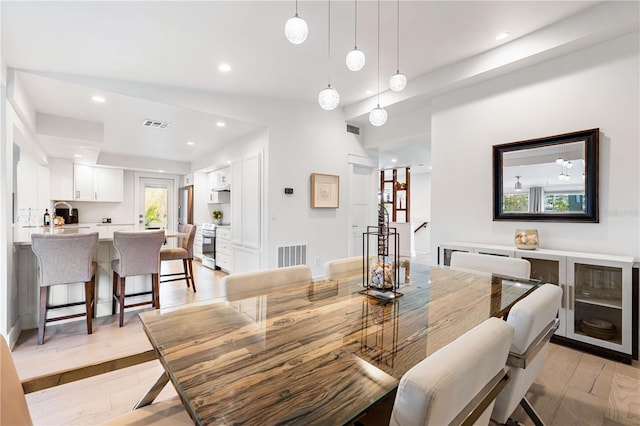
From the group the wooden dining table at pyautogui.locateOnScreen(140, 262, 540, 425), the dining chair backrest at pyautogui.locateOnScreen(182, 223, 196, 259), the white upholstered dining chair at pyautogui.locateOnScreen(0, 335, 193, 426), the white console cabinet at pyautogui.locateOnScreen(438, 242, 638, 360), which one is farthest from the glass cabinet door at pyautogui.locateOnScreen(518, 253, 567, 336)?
the dining chair backrest at pyautogui.locateOnScreen(182, 223, 196, 259)

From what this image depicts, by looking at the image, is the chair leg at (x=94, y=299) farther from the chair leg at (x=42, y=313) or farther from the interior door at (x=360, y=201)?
the interior door at (x=360, y=201)

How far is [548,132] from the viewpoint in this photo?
301 cm

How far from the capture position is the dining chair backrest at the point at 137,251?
3010 mm

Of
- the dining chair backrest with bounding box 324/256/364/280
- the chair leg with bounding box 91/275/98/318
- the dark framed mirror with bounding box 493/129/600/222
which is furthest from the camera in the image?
the chair leg with bounding box 91/275/98/318

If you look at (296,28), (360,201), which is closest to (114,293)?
(296,28)

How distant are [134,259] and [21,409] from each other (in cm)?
243

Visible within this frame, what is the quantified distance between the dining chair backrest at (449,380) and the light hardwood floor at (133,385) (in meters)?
1.45

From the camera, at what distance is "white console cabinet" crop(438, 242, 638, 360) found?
232cm

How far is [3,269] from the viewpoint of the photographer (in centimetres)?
248

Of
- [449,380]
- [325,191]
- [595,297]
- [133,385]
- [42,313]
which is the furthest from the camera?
[325,191]

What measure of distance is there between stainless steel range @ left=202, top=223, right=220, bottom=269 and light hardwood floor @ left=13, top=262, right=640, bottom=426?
3018mm

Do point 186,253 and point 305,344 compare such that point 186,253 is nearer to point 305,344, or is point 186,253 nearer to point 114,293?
point 114,293

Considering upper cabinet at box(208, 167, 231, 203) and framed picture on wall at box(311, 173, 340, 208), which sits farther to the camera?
upper cabinet at box(208, 167, 231, 203)

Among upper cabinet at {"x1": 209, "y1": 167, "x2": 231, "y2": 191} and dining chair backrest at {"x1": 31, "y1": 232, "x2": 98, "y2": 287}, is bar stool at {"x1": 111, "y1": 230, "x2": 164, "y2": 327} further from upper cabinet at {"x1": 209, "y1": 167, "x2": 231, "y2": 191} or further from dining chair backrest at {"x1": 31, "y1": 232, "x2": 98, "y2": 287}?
upper cabinet at {"x1": 209, "y1": 167, "x2": 231, "y2": 191}
